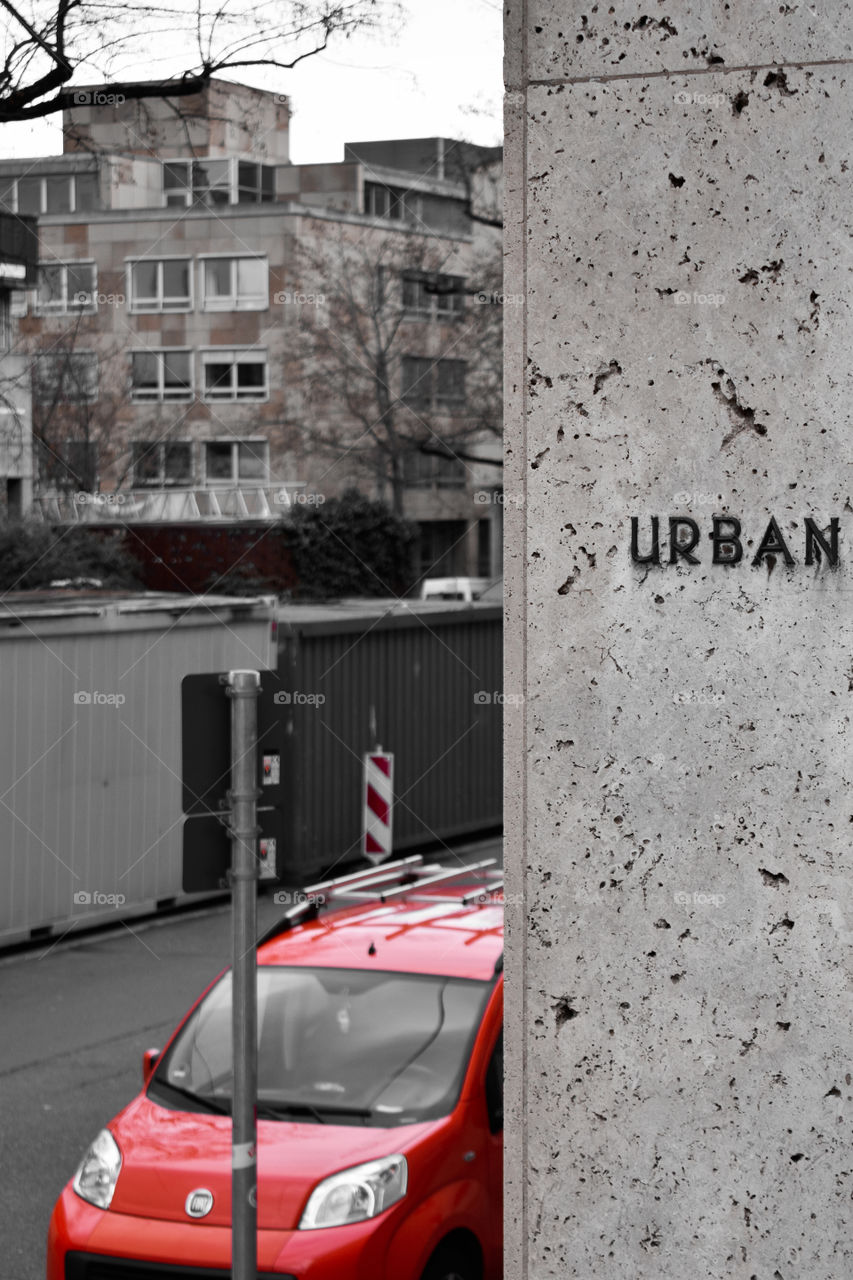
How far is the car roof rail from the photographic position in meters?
7.41

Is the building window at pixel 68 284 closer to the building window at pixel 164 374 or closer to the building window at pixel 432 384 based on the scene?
the building window at pixel 164 374

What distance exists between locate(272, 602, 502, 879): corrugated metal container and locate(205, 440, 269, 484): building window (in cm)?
2182

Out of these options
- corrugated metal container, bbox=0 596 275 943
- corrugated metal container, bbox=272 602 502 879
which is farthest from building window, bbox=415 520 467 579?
corrugated metal container, bbox=0 596 275 943

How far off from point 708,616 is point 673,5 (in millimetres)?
1000

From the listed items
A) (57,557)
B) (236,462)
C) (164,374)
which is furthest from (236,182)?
(57,557)

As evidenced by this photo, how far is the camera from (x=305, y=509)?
131 feet

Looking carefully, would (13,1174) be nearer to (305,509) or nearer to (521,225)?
(521,225)

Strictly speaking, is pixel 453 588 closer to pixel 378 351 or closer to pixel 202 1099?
Result: pixel 378 351

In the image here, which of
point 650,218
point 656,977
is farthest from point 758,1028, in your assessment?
point 650,218
